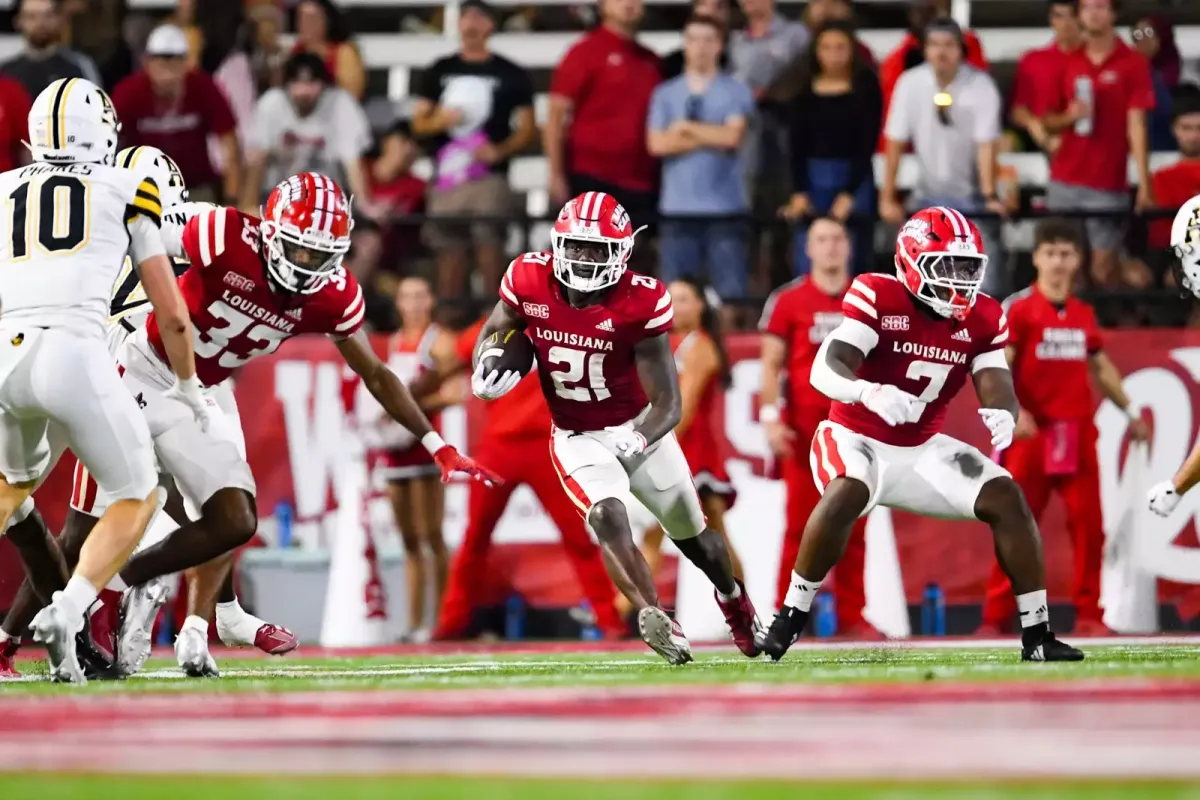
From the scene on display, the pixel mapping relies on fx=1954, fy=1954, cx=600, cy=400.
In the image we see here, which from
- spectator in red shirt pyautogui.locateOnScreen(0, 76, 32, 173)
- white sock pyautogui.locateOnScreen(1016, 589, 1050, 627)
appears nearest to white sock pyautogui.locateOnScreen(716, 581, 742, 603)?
white sock pyautogui.locateOnScreen(1016, 589, 1050, 627)

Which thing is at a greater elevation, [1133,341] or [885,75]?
[885,75]

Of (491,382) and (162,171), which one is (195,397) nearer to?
(491,382)

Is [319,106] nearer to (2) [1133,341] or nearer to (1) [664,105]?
(1) [664,105]

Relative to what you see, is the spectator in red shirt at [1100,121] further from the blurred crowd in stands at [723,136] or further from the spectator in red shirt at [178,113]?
the spectator in red shirt at [178,113]

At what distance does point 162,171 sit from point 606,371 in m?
2.05

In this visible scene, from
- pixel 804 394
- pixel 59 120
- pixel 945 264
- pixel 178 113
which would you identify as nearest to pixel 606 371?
pixel 945 264

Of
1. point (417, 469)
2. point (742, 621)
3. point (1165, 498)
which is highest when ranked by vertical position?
point (1165, 498)

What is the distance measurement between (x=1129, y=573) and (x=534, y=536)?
138 inches

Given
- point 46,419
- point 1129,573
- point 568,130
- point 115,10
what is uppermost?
point 115,10

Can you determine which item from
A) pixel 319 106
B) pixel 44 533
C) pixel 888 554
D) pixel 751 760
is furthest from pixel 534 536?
pixel 751 760

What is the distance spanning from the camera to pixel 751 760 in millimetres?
Result: 4203

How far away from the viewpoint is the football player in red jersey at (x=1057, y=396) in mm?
10852

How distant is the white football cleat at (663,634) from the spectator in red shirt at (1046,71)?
569 centimetres

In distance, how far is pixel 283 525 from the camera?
11812mm
